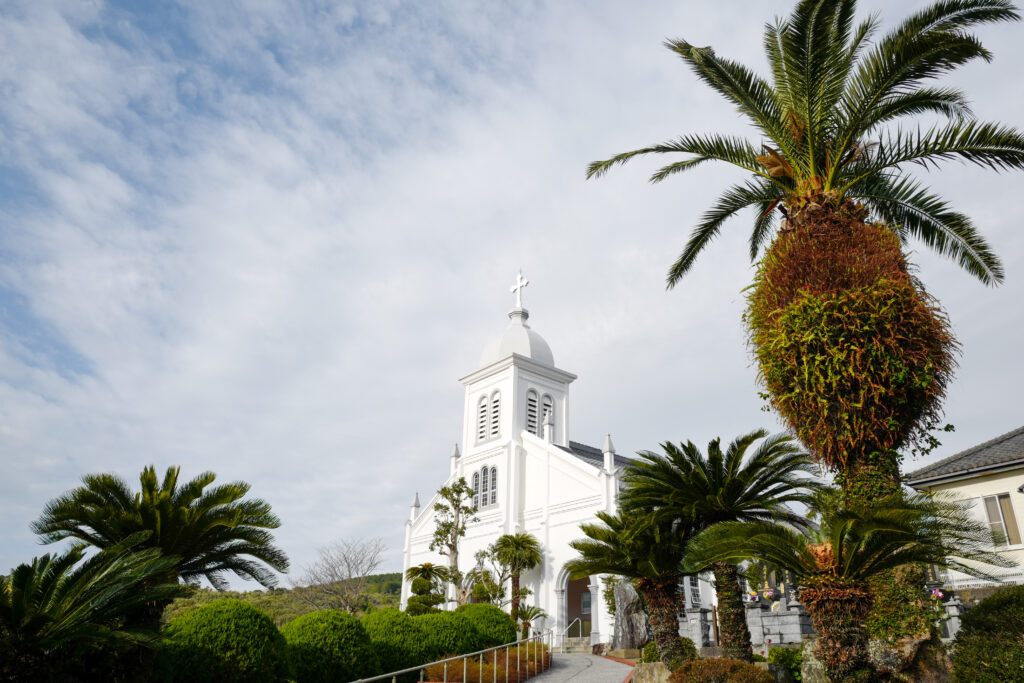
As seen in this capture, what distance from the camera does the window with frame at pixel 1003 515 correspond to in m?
20.2

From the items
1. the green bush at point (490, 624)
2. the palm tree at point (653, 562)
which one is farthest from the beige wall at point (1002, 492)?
the green bush at point (490, 624)

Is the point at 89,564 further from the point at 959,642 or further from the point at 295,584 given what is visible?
the point at 295,584

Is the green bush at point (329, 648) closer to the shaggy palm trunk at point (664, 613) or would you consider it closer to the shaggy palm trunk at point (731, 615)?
the shaggy palm trunk at point (664, 613)

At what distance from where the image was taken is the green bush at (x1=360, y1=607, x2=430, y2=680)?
16.2 m

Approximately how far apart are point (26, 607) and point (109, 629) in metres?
1.08

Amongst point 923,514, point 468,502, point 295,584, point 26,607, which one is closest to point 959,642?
point 923,514

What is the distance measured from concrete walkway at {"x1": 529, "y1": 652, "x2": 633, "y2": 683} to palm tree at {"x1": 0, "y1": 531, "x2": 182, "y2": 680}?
11.6 meters

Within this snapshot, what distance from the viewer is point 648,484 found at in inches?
640

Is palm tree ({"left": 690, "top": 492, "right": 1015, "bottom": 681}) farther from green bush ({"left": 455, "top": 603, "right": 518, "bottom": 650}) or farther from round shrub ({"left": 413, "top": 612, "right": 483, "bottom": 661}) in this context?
green bush ({"left": 455, "top": 603, "right": 518, "bottom": 650})

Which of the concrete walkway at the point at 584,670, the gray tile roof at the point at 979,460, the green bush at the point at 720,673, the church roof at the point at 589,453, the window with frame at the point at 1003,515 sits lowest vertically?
the concrete walkway at the point at 584,670

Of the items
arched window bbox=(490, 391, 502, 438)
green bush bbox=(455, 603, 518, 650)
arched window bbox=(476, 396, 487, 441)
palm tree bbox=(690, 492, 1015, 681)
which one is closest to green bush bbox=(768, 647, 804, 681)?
palm tree bbox=(690, 492, 1015, 681)

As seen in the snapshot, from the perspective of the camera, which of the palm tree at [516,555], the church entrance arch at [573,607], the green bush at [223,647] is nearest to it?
the green bush at [223,647]

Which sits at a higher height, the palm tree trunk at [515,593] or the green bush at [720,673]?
the palm tree trunk at [515,593]

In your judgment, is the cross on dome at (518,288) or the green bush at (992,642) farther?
the cross on dome at (518,288)
